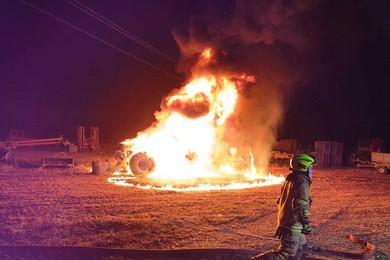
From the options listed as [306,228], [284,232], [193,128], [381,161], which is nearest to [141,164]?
[193,128]

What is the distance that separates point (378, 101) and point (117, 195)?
3906cm

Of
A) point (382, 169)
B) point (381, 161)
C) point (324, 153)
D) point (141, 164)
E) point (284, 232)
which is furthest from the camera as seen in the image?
point (324, 153)

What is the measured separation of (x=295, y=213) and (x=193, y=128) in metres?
16.5

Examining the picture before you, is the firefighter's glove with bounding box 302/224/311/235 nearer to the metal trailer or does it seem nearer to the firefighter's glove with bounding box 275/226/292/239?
the firefighter's glove with bounding box 275/226/292/239

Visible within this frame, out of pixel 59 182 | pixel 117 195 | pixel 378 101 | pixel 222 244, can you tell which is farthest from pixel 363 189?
pixel 378 101

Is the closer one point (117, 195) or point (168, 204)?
point (168, 204)

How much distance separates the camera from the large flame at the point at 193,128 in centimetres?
2141

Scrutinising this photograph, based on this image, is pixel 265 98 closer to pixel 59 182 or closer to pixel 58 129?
pixel 59 182

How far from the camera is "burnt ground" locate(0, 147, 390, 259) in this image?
26.5 ft

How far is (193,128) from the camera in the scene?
22.0 m

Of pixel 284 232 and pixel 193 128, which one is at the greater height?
pixel 193 128

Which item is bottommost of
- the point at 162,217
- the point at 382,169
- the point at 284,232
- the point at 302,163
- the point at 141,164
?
the point at 162,217

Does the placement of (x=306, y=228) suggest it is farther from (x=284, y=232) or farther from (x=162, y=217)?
(x=162, y=217)

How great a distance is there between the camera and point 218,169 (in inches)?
923
